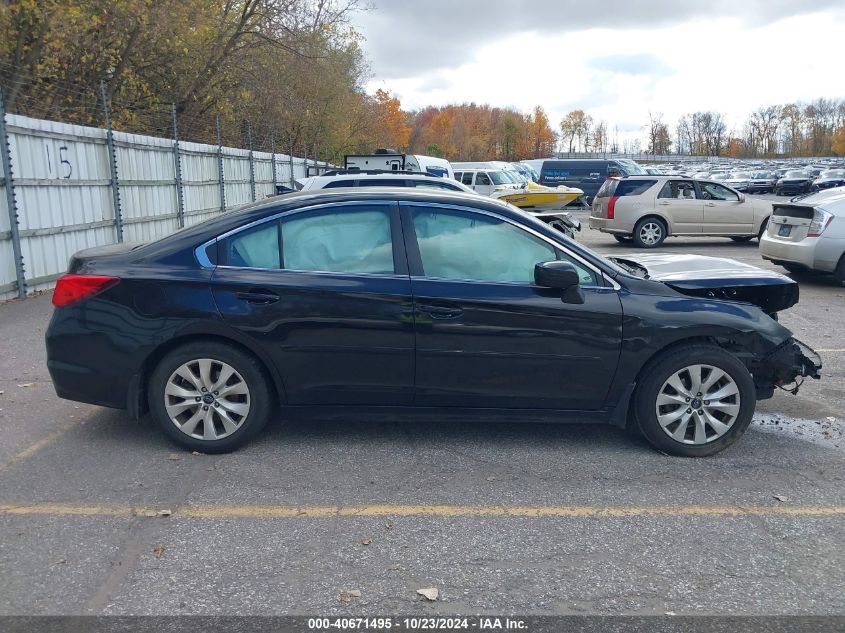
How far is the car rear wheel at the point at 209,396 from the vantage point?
4.73 meters

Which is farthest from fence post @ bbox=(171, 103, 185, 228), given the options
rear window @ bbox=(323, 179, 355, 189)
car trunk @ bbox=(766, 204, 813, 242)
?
car trunk @ bbox=(766, 204, 813, 242)

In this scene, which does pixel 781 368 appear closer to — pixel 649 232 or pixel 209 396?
pixel 209 396

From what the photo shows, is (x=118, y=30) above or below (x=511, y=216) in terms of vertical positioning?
above

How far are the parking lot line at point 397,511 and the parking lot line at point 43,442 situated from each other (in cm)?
70

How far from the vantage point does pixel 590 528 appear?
3916mm

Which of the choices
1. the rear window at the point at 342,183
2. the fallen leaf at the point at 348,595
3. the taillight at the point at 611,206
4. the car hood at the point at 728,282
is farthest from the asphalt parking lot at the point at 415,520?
the taillight at the point at 611,206

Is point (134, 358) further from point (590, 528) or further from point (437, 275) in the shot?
point (590, 528)

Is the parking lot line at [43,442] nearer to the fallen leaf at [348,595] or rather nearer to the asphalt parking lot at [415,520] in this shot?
the asphalt parking lot at [415,520]

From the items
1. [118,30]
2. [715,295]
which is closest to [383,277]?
[715,295]

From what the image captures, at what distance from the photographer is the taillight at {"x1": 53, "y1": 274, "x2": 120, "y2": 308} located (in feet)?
15.7

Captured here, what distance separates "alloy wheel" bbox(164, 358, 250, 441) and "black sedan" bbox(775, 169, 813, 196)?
53.1m

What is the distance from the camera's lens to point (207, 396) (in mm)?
4754

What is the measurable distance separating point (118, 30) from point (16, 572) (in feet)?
54.6

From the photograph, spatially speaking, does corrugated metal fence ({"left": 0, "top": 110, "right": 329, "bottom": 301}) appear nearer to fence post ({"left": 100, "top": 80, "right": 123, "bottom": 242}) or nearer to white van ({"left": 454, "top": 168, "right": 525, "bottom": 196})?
fence post ({"left": 100, "top": 80, "right": 123, "bottom": 242})
